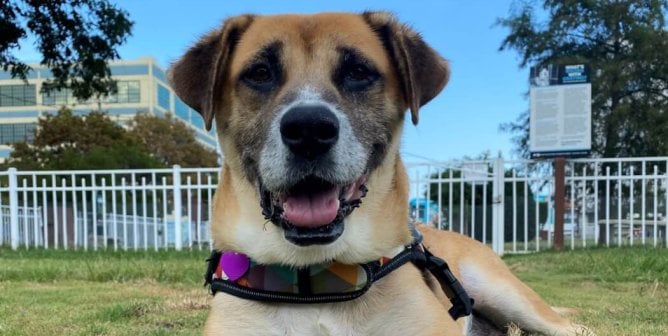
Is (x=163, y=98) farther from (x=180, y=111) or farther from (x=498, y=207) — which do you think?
(x=498, y=207)

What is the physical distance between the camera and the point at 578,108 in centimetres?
1117

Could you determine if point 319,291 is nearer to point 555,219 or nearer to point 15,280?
point 15,280

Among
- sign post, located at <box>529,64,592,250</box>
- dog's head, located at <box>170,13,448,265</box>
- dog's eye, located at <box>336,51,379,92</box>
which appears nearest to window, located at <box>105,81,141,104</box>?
sign post, located at <box>529,64,592,250</box>

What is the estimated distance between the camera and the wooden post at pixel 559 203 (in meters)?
11.1

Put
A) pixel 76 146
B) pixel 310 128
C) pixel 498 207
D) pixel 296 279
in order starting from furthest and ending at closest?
pixel 76 146 < pixel 498 207 < pixel 296 279 < pixel 310 128

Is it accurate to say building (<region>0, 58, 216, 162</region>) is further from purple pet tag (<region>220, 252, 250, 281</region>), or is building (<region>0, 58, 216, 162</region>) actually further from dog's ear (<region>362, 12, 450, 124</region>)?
purple pet tag (<region>220, 252, 250, 281</region>)

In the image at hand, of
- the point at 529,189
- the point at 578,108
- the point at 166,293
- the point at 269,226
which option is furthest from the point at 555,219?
the point at 269,226

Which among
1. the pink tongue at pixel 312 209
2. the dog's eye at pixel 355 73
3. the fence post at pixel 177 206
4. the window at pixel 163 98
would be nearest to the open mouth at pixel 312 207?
the pink tongue at pixel 312 209

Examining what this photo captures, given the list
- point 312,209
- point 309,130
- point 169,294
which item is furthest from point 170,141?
point 309,130

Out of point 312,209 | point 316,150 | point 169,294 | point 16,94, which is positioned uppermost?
point 16,94

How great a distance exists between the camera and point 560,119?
11.2 meters

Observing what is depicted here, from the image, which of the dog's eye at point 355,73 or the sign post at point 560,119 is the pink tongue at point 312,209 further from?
the sign post at point 560,119

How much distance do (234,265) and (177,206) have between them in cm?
1006

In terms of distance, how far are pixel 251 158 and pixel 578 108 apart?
32.1 feet
